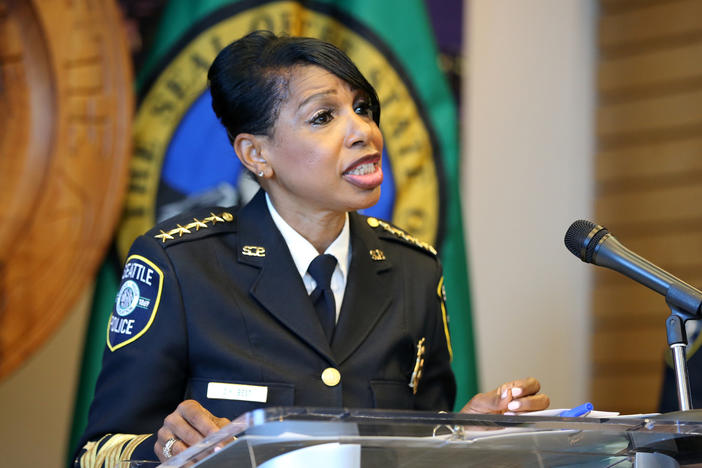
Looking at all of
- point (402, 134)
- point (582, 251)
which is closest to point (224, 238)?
point (582, 251)

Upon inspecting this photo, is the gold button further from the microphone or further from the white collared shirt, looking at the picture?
the microphone

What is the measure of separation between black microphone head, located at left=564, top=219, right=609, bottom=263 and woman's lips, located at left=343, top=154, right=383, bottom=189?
1.34 feet

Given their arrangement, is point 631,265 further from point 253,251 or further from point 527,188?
point 527,188

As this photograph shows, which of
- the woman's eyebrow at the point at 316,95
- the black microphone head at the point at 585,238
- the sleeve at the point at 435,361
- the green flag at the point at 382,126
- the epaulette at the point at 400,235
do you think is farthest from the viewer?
the green flag at the point at 382,126

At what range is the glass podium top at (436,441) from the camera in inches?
36.9

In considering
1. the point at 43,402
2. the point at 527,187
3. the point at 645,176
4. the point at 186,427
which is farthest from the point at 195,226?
the point at 645,176

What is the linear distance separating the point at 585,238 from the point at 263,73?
0.69 meters

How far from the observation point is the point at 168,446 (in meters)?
1.17

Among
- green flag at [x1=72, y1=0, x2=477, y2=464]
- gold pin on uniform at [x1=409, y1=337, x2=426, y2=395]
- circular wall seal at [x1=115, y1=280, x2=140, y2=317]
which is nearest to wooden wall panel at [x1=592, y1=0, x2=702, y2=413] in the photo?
green flag at [x1=72, y1=0, x2=477, y2=464]

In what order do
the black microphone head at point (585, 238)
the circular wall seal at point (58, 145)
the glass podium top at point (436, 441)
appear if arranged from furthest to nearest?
the circular wall seal at point (58, 145)
the black microphone head at point (585, 238)
the glass podium top at point (436, 441)

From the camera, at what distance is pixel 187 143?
252cm

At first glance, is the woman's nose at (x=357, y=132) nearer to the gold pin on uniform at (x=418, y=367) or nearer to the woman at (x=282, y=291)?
the woman at (x=282, y=291)

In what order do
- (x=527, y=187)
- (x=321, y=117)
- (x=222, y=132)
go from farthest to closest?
(x=527, y=187) < (x=222, y=132) < (x=321, y=117)

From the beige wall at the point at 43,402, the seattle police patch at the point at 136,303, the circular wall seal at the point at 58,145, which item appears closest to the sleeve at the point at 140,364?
the seattle police patch at the point at 136,303
